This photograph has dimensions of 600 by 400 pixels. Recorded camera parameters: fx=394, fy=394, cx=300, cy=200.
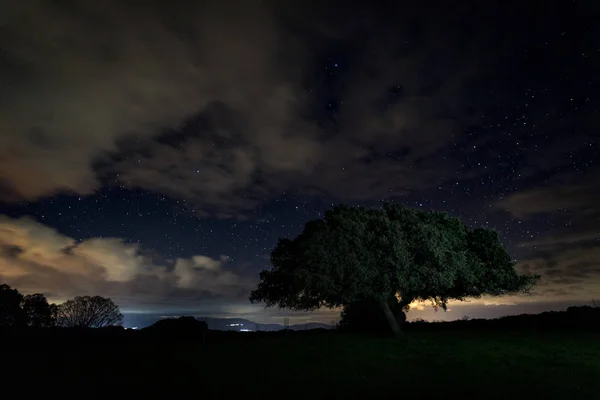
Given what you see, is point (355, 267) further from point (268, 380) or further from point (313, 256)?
point (268, 380)

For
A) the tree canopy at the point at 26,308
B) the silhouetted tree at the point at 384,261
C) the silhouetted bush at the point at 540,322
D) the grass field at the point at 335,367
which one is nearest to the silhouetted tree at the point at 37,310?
the tree canopy at the point at 26,308

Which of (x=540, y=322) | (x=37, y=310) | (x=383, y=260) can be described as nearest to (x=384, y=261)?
(x=383, y=260)

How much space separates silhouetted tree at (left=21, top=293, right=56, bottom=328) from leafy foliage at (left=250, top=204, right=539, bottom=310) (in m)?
42.3

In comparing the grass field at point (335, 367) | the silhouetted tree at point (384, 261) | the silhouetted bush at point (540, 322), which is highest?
the silhouetted tree at point (384, 261)

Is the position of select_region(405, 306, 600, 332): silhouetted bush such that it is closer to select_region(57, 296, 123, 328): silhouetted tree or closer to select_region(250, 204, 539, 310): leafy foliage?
select_region(250, 204, 539, 310): leafy foliage

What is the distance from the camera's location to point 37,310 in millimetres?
59844

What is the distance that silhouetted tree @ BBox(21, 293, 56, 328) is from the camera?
59312 millimetres

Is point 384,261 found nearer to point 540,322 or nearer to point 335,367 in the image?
point 335,367

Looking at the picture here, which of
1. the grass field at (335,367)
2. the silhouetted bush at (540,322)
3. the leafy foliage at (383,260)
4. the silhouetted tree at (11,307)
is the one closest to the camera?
the grass field at (335,367)

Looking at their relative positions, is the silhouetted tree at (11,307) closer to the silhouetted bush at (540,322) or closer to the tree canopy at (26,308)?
the tree canopy at (26,308)

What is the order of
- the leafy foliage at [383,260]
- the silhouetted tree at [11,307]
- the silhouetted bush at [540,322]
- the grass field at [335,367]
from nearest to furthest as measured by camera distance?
1. the grass field at [335,367]
2. the leafy foliage at [383,260]
3. the silhouetted bush at [540,322]
4. the silhouetted tree at [11,307]

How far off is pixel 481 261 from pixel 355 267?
50.0 feet

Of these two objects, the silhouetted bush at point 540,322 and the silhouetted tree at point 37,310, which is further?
the silhouetted tree at point 37,310

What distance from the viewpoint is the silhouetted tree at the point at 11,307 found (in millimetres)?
56750
